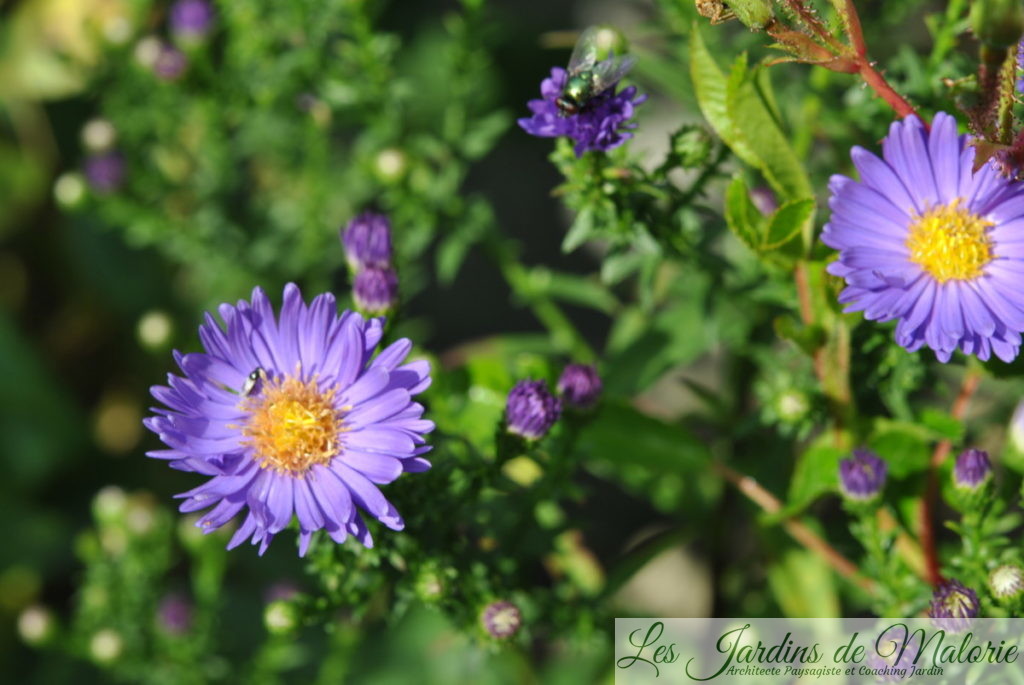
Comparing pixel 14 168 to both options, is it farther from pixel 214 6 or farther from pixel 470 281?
pixel 470 281

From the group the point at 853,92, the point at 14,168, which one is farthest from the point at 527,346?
the point at 14,168

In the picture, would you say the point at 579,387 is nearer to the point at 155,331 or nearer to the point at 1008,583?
the point at 1008,583

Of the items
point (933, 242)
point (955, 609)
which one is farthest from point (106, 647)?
point (933, 242)

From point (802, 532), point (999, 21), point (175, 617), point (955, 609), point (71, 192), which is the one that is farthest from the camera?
point (71, 192)

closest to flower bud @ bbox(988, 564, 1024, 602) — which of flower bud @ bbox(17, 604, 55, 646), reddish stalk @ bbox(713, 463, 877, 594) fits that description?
reddish stalk @ bbox(713, 463, 877, 594)

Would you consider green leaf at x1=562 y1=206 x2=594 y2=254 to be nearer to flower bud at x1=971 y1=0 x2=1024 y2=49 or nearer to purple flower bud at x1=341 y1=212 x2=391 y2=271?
purple flower bud at x1=341 y1=212 x2=391 y2=271

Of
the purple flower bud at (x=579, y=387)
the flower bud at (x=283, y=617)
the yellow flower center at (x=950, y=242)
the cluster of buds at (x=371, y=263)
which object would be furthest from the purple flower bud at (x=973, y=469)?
the flower bud at (x=283, y=617)
